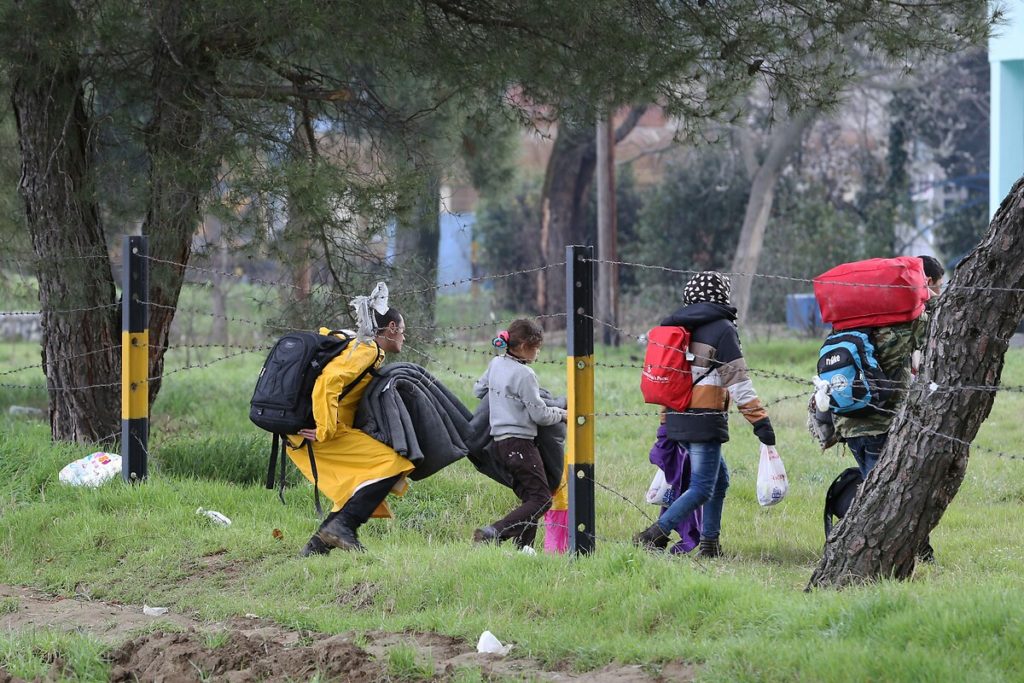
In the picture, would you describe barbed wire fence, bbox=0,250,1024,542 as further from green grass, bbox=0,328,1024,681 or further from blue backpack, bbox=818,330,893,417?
green grass, bbox=0,328,1024,681

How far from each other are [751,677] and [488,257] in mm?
28745

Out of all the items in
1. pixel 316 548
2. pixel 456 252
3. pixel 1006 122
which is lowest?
pixel 316 548

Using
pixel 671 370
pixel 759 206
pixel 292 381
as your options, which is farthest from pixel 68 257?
pixel 759 206

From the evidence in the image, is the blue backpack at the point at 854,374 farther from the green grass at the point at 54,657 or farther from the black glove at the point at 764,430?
the green grass at the point at 54,657

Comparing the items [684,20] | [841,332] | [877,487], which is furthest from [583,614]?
[684,20]

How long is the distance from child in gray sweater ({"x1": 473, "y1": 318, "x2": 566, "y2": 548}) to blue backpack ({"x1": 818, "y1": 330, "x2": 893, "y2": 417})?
1.47 meters

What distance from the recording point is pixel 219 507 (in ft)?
26.8

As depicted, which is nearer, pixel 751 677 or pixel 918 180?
pixel 751 677

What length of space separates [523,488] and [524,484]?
0.04 m

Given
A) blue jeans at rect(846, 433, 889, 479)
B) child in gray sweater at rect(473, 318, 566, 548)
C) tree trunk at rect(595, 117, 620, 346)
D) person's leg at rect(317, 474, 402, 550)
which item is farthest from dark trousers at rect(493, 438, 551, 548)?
tree trunk at rect(595, 117, 620, 346)

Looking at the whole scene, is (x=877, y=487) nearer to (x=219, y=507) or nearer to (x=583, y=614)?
(x=583, y=614)

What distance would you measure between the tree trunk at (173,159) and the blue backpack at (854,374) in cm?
450

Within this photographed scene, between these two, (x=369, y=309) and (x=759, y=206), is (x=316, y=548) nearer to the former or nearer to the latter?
(x=369, y=309)

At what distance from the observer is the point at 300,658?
521cm
